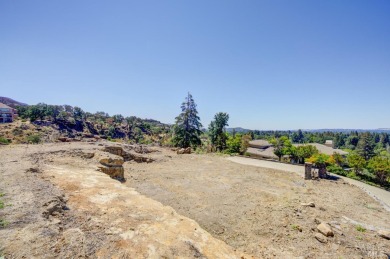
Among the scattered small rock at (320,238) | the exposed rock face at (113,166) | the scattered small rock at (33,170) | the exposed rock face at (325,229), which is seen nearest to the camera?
the scattered small rock at (320,238)

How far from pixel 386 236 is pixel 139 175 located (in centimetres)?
1204

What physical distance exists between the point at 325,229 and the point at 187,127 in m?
24.5

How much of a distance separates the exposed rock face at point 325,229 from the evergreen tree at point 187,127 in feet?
77.7

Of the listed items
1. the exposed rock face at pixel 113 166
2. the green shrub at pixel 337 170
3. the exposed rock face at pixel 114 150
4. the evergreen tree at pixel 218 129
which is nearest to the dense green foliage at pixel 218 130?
the evergreen tree at pixel 218 129

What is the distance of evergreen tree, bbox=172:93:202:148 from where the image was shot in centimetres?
3041

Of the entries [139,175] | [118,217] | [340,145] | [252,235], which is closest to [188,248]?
[118,217]

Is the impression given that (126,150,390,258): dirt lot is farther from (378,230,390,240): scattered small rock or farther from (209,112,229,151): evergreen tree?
(209,112,229,151): evergreen tree

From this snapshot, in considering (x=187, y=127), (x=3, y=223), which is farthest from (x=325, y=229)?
(x=187, y=127)

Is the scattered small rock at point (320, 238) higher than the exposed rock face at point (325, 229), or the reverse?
the exposed rock face at point (325, 229)

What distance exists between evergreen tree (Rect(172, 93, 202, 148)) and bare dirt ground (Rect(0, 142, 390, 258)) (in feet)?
55.8

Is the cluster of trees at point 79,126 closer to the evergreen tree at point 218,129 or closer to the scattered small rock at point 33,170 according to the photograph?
the evergreen tree at point 218,129

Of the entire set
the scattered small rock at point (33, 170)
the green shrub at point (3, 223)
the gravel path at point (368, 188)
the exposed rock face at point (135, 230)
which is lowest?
the gravel path at point (368, 188)

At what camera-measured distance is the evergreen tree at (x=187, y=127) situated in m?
30.4

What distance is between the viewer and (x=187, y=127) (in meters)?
30.6
